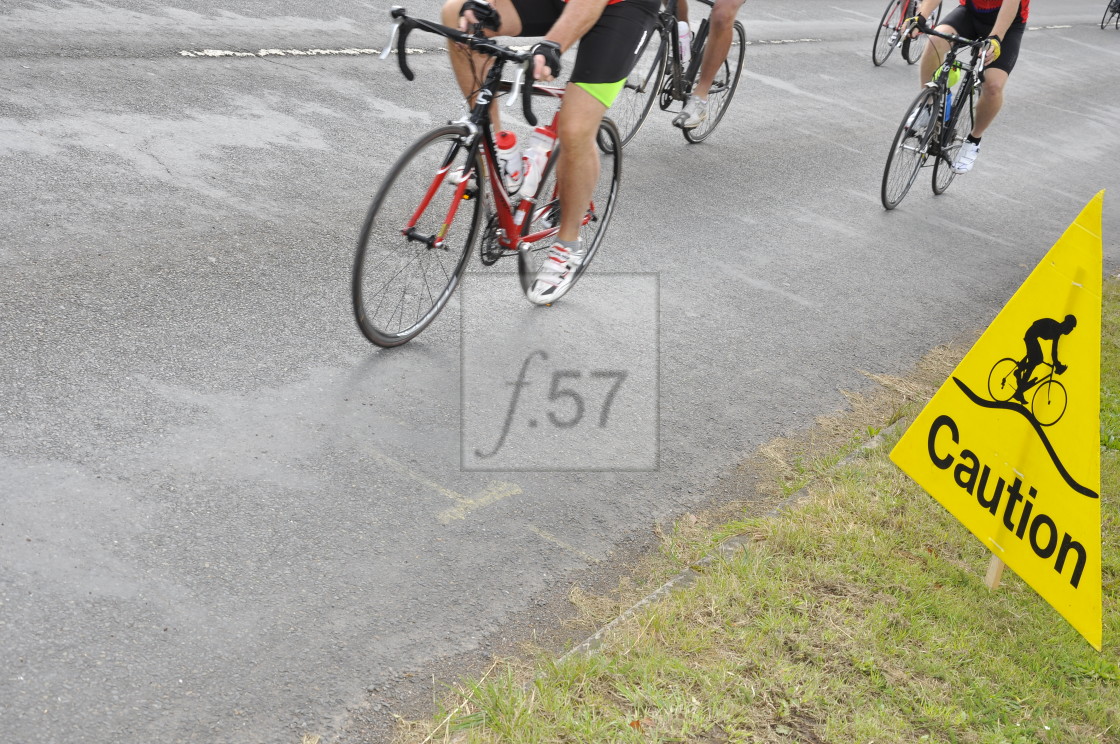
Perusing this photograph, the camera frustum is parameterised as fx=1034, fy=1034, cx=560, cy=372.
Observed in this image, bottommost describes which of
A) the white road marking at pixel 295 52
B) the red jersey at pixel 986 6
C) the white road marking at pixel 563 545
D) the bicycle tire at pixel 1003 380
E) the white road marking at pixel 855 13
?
the white road marking at pixel 563 545

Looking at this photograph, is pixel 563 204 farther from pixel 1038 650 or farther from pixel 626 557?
pixel 1038 650

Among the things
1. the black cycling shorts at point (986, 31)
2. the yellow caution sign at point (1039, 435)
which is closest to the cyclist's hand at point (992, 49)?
the black cycling shorts at point (986, 31)

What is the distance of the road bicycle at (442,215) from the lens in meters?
4.32

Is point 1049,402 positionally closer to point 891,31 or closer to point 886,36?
point 886,36

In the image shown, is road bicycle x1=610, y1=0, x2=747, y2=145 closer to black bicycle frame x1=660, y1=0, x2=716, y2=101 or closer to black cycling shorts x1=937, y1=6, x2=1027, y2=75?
black bicycle frame x1=660, y1=0, x2=716, y2=101

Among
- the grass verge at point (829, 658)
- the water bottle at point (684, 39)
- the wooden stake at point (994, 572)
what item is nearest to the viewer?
the grass verge at point (829, 658)

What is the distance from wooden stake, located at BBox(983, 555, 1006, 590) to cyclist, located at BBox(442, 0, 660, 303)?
246 centimetres

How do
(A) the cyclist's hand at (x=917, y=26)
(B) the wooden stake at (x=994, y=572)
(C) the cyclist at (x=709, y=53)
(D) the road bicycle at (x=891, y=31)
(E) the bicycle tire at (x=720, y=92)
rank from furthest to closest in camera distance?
1. (D) the road bicycle at (x=891, y=31)
2. (E) the bicycle tire at (x=720, y=92)
3. (C) the cyclist at (x=709, y=53)
4. (A) the cyclist's hand at (x=917, y=26)
5. (B) the wooden stake at (x=994, y=572)

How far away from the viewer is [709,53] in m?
8.32

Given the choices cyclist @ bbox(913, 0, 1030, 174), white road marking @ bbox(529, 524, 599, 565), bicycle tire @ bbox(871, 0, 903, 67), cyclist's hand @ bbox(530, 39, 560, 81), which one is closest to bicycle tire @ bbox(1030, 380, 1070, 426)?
white road marking @ bbox(529, 524, 599, 565)

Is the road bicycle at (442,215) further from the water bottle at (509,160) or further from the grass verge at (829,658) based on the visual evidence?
the grass verge at (829,658)

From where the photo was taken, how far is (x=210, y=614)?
9.80 ft

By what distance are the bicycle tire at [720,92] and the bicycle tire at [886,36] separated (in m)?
6.22

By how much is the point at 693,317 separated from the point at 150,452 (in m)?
3.12
